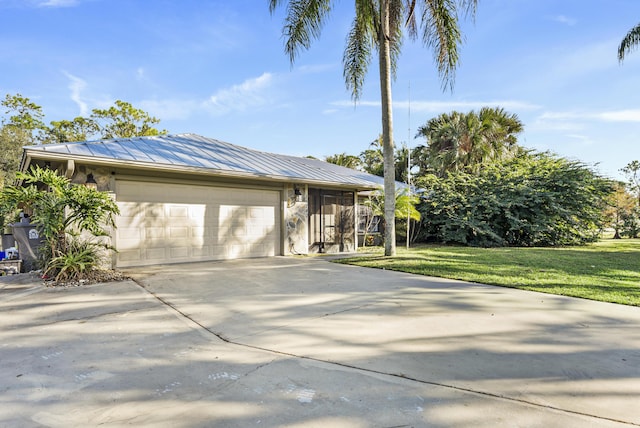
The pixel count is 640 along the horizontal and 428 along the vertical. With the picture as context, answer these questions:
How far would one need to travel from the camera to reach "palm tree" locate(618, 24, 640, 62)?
13.2 m

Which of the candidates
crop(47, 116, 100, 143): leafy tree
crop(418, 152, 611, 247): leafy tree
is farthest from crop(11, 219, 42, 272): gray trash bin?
crop(47, 116, 100, 143): leafy tree

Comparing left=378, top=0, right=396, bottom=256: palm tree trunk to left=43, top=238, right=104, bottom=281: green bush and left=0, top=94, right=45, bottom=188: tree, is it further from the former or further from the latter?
left=0, top=94, right=45, bottom=188: tree

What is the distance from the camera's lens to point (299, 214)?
11.1 m

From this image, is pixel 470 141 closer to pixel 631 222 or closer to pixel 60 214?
pixel 631 222

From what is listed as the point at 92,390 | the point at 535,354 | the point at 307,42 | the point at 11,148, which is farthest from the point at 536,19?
the point at 11,148

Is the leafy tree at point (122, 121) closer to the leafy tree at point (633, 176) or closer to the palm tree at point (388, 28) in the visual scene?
the palm tree at point (388, 28)

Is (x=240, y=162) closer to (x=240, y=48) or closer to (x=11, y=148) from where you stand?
(x=240, y=48)

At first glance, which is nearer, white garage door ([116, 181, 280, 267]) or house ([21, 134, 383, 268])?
house ([21, 134, 383, 268])

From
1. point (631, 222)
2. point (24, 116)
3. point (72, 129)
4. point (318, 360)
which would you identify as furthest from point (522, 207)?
point (24, 116)

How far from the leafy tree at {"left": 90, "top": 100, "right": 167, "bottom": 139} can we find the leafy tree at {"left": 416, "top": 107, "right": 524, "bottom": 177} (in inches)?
984

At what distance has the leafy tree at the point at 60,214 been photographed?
587 centimetres

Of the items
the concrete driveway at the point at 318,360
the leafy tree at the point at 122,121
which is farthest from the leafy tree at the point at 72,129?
the concrete driveway at the point at 318,360

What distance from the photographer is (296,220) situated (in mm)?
11008

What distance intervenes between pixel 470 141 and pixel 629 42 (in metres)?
7.06
